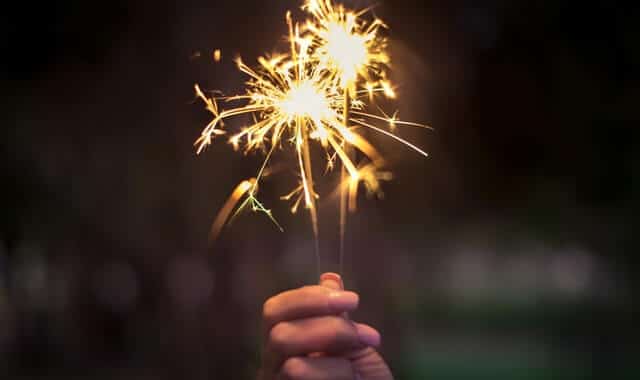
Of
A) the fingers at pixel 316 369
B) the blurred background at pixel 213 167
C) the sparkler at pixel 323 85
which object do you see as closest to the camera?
the fingers at pixel 316 369

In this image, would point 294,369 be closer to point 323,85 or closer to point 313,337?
point 313,337

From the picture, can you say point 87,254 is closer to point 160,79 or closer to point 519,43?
point 160,79

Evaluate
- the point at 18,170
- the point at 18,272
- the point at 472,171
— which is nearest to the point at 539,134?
the point at 472,171

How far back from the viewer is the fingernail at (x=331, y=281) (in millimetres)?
826

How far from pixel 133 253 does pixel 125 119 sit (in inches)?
45.8

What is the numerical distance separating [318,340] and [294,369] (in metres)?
0.05

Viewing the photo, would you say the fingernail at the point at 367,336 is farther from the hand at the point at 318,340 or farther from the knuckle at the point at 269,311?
the knuckle at the point at 269,311

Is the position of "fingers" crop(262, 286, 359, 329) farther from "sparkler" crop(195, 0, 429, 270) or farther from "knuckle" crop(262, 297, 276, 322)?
"sparkler" crop(195, 0, 429, 270)

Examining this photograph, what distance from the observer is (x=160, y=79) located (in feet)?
7.61

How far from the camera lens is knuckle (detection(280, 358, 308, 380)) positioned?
0.75 meters

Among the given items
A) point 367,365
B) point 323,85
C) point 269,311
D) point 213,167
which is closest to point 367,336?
point 367,365

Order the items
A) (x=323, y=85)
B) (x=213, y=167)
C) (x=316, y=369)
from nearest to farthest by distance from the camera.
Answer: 1. (x=316, y=369)
2. (x=323, y=85)
3. (x=213, y=167)

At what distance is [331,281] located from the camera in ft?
2.74

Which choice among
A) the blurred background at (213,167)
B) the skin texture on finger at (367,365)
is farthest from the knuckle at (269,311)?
the blurred background at (213,167)
